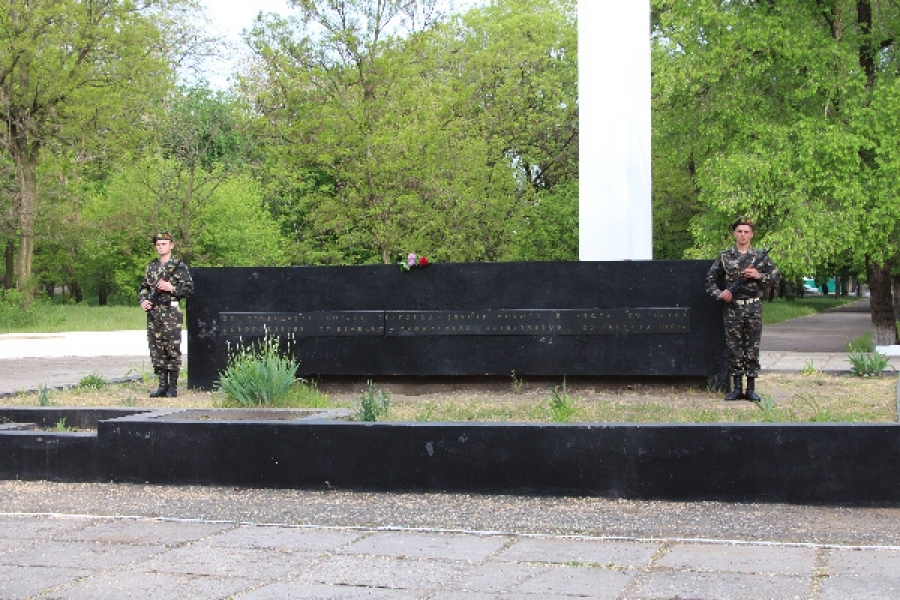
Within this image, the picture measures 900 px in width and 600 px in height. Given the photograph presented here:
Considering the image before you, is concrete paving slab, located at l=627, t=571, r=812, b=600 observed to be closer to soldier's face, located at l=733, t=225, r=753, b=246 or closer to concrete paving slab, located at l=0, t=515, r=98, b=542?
concrete paving slab, located at l=0, t=515, r=98, b=542

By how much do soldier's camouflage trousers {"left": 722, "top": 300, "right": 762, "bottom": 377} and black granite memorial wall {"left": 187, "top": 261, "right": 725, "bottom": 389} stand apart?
2.35 ft

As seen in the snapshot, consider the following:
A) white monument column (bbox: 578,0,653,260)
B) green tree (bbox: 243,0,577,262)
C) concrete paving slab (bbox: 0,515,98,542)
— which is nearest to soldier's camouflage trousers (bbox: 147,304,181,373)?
white monument column (bbox: 578,0,653,260)

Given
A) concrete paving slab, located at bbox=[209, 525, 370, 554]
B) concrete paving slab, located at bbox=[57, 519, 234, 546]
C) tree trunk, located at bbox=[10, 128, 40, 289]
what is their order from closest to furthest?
concrete paving slab, located at bbox=[209, 525, 370, 554] < concrete paving slab, located at bbox=[57, 519, 234, 546] < tree trunk, located at bbox=[10, 128, 40, 289]

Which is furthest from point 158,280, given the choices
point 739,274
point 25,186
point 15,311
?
point 25,186

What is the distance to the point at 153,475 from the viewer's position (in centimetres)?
865

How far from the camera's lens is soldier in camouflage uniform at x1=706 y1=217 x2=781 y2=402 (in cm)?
1091

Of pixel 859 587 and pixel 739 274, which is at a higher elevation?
pixel 739 274

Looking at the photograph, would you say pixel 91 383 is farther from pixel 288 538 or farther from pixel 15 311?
pixel 15 311

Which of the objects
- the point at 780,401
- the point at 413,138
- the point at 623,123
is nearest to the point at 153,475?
the point at 780,401

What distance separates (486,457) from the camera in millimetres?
8070

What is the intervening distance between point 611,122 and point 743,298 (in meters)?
3.01

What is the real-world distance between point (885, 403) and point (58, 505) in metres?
6.86

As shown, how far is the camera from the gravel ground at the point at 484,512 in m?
6.88

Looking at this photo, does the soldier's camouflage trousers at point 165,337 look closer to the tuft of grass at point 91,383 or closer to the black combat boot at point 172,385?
the black combat boot at point 172,385
